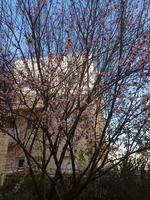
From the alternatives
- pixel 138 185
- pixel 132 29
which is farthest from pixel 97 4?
pixel 138 185

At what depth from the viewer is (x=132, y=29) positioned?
985cm

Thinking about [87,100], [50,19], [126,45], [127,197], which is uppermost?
[50,19]

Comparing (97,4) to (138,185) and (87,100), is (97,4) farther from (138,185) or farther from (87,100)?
(138,185)

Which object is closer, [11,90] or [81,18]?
[11,90]

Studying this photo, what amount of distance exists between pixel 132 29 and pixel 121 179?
21.6ft

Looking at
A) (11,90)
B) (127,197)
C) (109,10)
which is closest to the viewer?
(11,90)

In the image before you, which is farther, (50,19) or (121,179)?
(121,179)

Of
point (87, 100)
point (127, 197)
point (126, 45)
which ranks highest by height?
point (126, 45)

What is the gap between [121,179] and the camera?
48.5 feet

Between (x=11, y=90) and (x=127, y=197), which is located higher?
(x=11, y=90)

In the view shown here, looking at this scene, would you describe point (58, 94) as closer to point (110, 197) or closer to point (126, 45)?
point (126, 45)

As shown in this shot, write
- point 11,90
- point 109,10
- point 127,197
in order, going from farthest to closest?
point 127,197 → point 109,10 → point 11,90

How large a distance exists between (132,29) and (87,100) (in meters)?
2.03

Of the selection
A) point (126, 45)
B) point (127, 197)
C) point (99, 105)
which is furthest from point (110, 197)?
point (126, 45)
